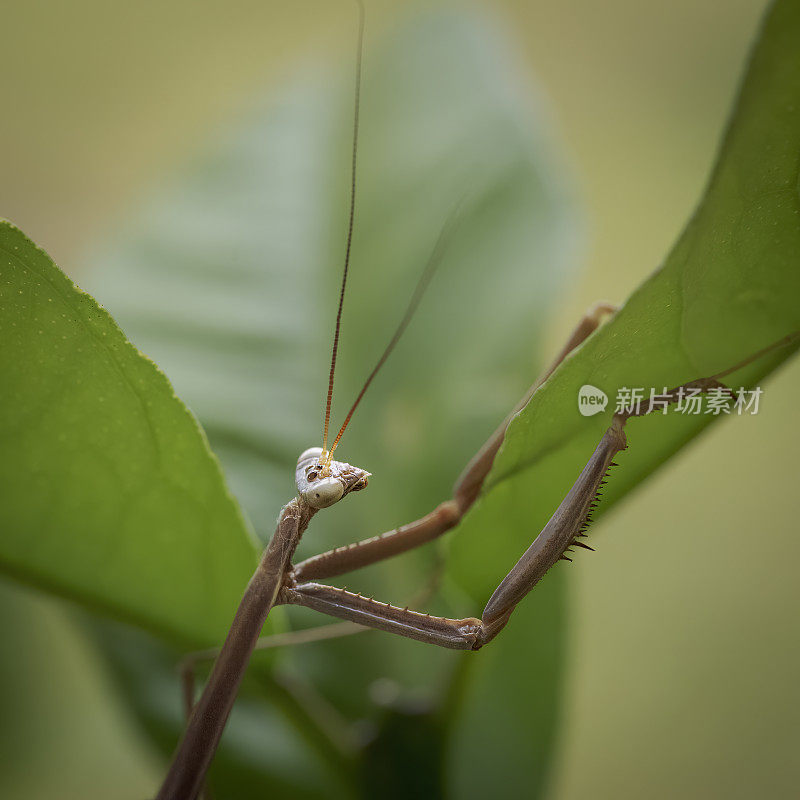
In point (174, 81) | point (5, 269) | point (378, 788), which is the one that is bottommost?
point (378, 788)

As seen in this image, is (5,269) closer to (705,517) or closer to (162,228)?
(162,228)

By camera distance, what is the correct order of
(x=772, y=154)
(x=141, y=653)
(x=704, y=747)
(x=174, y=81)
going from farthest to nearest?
1. (x=174, y=81)
2. (x=704, y=747)
3. (x=141, y=653)
4. (x=772, y=154)

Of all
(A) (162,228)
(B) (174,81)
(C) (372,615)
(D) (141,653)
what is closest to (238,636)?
(C) (372,615)

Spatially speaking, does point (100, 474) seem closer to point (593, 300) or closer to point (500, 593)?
point (500, 593)

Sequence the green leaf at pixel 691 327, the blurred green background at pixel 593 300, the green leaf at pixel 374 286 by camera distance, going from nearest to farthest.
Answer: the green leaf at pixel 691 327 < the green leaf at pixel 374 286 < the blurred green background at pixel 593 300

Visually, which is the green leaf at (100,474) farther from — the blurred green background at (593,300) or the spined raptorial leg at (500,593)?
the blurred green background at (593,300)

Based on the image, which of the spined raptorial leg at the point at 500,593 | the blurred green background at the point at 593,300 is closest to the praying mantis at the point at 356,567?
the spined raptorial leg at the point at 500,593

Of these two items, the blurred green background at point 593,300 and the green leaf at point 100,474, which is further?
the blurred green background at point 593,300

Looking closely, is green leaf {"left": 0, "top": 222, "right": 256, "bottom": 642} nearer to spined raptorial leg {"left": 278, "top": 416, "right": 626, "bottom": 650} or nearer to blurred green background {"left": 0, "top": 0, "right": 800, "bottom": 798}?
spined raptorial leg {"left": 278, "top": 416, "right": 626, "bottom": 650}

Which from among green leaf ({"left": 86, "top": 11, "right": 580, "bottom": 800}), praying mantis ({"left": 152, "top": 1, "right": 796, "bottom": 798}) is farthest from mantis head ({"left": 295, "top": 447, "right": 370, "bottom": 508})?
green leaf ({"left": 86, "top": 11, "right": 580, "bottom": 800})

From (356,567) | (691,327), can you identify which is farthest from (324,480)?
(691,327)
